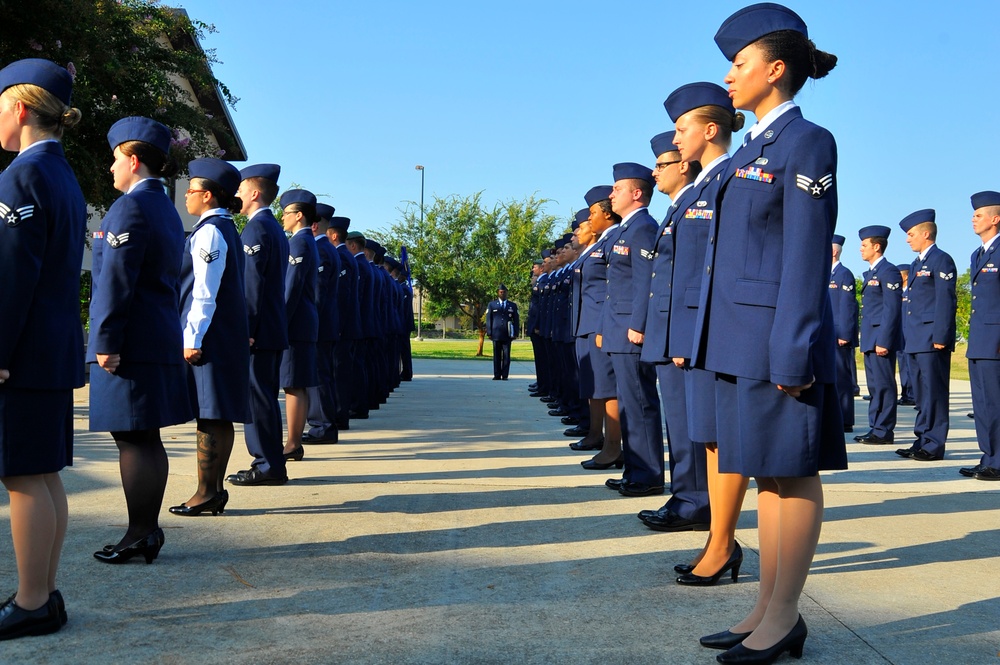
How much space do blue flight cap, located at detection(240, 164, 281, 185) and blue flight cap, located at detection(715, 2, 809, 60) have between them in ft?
13.8

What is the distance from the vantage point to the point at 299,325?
313 inches

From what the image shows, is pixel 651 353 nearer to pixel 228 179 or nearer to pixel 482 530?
pixel 482 530

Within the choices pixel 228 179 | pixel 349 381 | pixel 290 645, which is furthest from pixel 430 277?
pixel 290 645

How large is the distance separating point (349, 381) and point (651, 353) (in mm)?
5679

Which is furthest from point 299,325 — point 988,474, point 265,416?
point 988,474

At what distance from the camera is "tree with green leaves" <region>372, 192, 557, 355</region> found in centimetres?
4047

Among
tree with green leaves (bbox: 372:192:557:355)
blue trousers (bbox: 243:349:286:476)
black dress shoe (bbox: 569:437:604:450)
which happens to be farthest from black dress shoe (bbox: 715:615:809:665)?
tree with green leaves (bbox: 372:192:557:355)

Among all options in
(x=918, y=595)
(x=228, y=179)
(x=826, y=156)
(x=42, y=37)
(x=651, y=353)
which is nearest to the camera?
(x=826, y=156)

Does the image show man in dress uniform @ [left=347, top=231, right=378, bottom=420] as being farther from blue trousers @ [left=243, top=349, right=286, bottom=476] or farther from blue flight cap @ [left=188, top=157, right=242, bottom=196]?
blue flight cap @ [left=188, top=157, right=242, bottom=196]

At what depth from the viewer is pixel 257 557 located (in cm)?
466

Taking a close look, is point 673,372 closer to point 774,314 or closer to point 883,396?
point 774,314

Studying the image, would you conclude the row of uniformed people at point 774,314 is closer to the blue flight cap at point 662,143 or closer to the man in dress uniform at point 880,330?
the blue flight cap at point 662,143

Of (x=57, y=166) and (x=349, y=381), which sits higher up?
(x=57, y=166)

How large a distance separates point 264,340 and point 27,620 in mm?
3292
